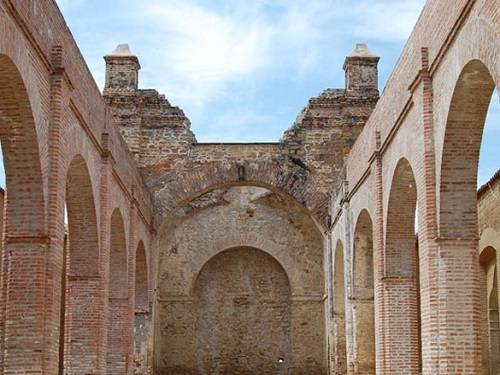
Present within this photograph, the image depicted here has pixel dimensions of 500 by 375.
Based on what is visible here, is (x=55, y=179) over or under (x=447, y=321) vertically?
over

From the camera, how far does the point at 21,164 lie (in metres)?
10.7

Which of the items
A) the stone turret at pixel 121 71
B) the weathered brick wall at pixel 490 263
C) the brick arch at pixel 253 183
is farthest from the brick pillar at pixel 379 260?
the stone turret at pixel 121 71

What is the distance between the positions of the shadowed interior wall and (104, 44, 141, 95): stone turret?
17.7ft

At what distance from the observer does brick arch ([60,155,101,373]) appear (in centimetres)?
1445

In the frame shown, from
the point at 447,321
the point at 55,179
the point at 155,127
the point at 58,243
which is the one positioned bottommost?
the point at 447,321

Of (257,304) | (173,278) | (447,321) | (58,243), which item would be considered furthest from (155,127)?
(447,321)

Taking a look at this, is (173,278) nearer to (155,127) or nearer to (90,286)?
(155,127)

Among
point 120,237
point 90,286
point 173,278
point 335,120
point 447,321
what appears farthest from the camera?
point 173,278

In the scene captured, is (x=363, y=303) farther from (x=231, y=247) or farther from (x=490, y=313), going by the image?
(x=231, y=247)

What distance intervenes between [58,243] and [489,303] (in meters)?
10.4

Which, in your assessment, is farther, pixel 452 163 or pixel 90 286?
pixel 90 286

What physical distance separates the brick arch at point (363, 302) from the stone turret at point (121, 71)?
7544mm

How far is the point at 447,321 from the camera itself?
10.7 meters

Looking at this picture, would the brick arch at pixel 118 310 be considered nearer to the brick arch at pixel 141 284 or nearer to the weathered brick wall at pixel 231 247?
the brick arch at pixel 141 284
